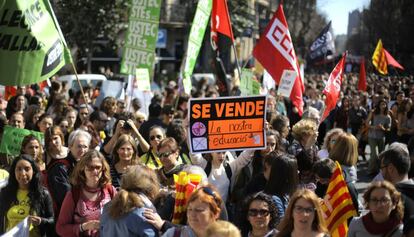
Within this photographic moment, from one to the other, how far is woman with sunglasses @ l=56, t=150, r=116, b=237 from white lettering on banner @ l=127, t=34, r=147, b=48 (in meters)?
5.61

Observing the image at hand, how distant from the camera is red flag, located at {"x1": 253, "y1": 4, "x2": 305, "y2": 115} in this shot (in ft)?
38.5

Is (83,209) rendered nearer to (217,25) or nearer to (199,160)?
(199,160)

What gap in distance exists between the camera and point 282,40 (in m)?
11.8

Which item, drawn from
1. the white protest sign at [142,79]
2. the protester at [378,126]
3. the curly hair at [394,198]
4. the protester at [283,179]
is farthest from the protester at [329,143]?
the protester at [378,126]

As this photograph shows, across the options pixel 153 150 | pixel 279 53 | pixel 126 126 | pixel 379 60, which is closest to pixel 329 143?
pixel 153 150

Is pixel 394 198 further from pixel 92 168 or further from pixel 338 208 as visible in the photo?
pixel 92 168

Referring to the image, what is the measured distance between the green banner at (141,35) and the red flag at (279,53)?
1669 millimetres

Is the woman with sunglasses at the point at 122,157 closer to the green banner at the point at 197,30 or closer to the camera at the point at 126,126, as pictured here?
the camera at the point at 126,126

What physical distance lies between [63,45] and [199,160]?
2.13 metres

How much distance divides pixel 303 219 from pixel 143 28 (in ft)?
22.9

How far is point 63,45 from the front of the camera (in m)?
8.66

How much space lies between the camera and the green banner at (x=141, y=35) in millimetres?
11547

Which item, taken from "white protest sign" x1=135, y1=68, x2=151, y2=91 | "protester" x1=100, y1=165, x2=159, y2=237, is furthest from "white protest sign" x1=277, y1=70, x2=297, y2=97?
"protester" x1=100, y1=165, x2=159, y2=237

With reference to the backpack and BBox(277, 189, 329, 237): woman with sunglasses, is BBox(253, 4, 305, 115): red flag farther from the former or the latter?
BBox(277, 189, 329, 237): woman with sunglasses
